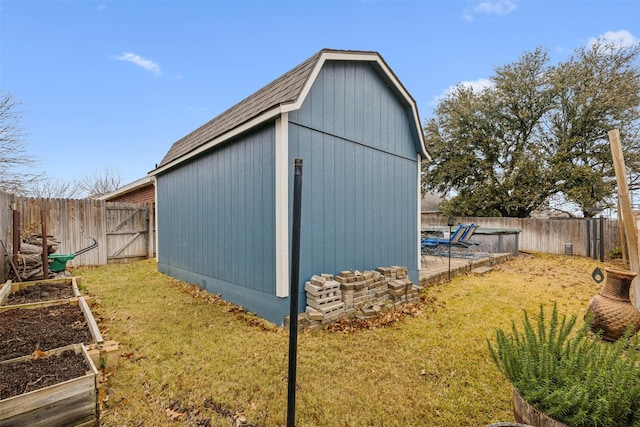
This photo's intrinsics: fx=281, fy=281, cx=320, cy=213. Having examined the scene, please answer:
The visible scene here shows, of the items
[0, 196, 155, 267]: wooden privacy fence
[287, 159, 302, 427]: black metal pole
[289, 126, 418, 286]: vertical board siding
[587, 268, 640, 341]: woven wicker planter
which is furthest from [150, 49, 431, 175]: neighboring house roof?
[0, 196, 155, 267]: wooden privacy fence

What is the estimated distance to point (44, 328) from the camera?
331 cm

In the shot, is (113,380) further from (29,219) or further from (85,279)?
(29,219)

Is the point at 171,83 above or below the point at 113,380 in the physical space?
above

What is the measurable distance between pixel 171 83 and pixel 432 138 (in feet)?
44.7

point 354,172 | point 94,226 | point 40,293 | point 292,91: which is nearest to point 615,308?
point 354,172

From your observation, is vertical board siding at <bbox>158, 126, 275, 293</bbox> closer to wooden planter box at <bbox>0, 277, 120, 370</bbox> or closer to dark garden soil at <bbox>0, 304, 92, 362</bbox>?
wooden planter box at <bbox>0, 277, 120, 370</bbox>

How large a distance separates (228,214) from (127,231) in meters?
6.66

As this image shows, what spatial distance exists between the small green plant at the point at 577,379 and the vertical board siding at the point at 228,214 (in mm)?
3005

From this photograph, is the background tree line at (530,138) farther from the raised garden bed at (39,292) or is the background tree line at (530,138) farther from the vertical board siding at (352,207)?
the vertical board siding at (352,207)

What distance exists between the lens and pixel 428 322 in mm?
4117

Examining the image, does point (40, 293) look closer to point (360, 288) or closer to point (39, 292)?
point (39, 292)

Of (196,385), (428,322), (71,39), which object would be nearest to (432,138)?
(428,322)

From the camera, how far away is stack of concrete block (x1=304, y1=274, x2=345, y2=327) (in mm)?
3797

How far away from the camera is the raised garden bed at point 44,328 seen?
2838 mm
